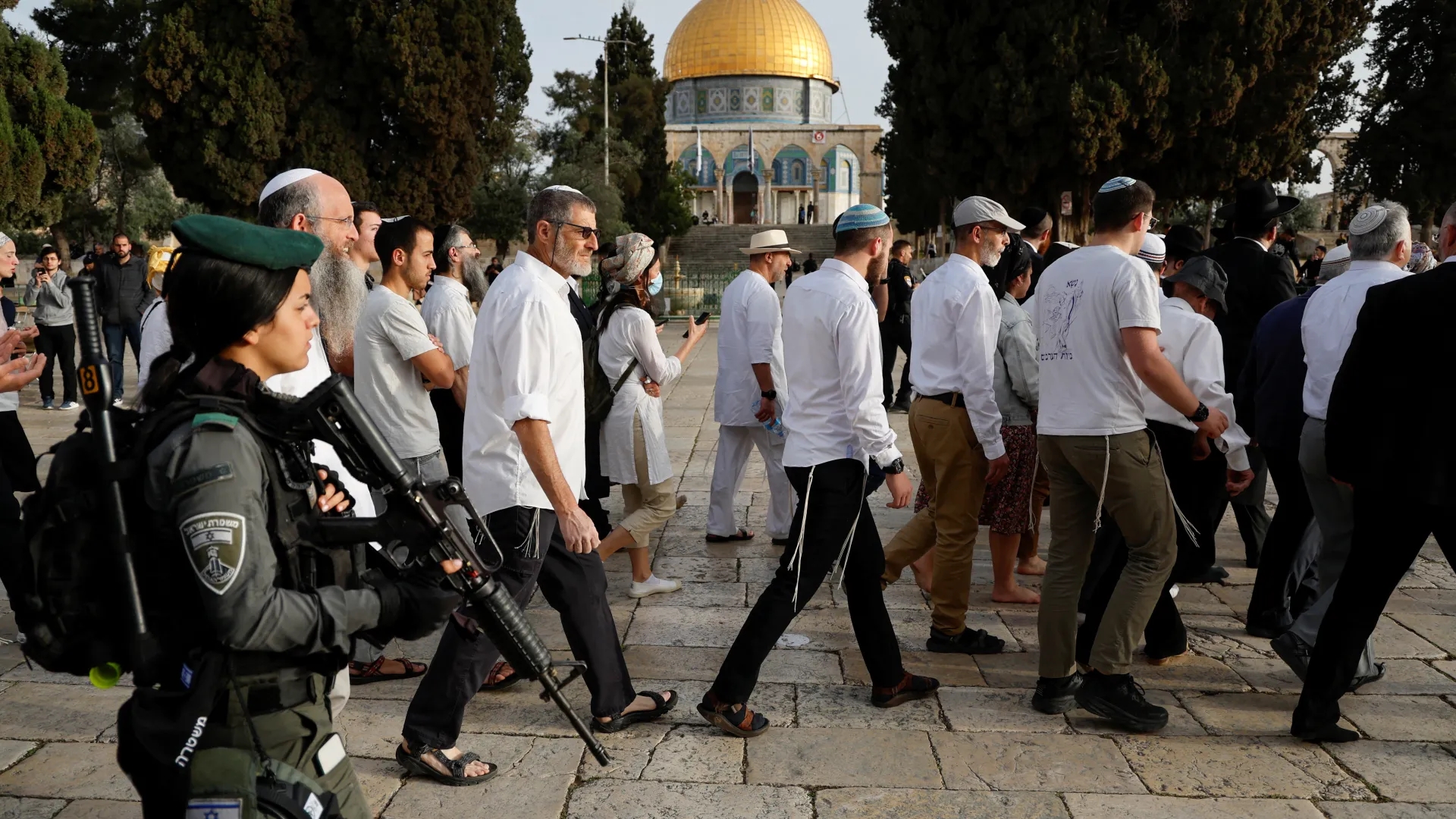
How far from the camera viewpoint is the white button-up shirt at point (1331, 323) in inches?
175

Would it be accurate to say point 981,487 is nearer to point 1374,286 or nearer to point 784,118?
point 1374,286

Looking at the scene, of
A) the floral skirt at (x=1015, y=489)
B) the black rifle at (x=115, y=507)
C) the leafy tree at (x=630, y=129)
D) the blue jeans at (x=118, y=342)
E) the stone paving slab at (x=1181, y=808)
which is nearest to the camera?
the black rifle at (x=115, y=507)

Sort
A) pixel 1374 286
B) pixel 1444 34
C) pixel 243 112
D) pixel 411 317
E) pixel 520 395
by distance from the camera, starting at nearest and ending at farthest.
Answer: pixel 520 395
pixel 1374 286
pixel 411 317
pixel 243 112
pixel 1444 34

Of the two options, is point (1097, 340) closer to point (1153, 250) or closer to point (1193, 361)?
point (1193, 361)

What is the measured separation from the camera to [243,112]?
25.4 m

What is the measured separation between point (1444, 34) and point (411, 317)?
3373cm

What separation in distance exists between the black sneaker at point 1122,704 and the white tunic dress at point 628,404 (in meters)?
2.28

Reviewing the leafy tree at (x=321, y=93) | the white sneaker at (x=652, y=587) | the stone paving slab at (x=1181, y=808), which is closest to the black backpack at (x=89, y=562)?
the stone paving slab at (x=1181, y=808)

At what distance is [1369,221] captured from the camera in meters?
4.45

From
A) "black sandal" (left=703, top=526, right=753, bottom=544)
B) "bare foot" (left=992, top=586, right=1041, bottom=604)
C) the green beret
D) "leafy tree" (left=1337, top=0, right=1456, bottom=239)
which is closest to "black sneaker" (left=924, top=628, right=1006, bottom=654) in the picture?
"bare foot" (left=992, top=586, right=1041, bottom=604)

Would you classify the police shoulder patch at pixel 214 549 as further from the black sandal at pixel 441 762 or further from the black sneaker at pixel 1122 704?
the black sneaker at pixel 1122 704

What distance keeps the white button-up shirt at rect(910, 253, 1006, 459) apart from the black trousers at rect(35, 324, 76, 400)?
9.76 meters

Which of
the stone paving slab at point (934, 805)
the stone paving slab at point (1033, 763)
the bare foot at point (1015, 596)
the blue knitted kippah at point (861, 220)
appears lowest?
the bare foot at point (1015, 596)

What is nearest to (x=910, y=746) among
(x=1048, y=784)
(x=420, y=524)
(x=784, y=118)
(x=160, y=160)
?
(x=1048, y=784)
